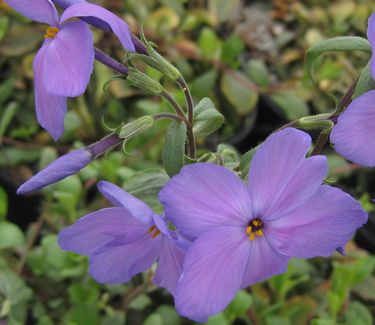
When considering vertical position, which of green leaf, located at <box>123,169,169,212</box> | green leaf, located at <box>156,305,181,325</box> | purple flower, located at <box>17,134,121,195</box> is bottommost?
green leaf, located at <box>156,305,181,325</box>

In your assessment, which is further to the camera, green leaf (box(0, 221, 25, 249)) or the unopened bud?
green leaf (box(0, 221, 25, 249))

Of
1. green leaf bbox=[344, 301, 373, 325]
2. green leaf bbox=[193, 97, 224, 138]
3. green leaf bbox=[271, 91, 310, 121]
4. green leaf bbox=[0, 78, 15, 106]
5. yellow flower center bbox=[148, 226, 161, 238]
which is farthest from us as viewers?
green leaf bbox=[271, 91, 310, 121]

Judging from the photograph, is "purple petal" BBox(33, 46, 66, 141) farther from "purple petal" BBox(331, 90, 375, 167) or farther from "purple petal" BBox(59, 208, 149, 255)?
"purple petal" BBox(331, 90, 375, 167)

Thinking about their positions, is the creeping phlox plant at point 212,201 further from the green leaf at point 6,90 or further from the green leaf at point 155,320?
the green leaf at point 6,90

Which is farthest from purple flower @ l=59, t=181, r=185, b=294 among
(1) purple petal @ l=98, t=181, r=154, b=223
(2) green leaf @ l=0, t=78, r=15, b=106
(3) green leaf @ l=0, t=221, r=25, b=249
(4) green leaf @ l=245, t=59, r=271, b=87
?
(4) green leaf @ l=245, t=59, r=271, b=87

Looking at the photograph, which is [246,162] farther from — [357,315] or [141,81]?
[357,315]

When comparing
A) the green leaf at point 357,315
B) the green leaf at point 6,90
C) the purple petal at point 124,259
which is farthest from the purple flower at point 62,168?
the green leaf at point 6,90

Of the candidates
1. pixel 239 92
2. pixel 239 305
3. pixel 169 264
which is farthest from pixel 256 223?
pixel 239 92
